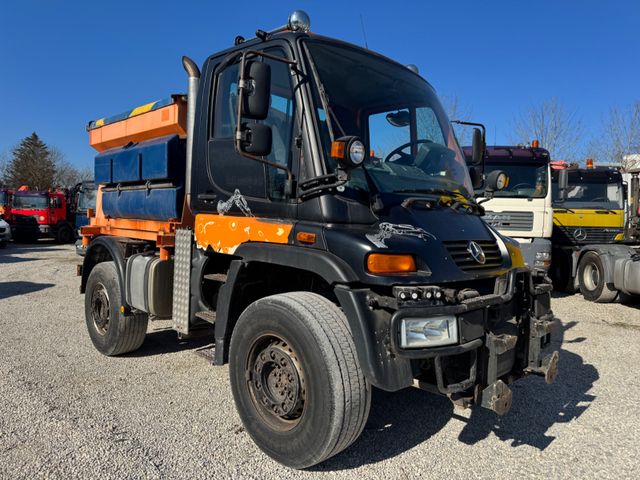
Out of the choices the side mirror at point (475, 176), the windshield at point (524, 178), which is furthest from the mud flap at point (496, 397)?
the windshield at point (524, 178)

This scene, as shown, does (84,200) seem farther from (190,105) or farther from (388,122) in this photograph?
(388,122)

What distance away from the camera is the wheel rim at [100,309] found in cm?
524

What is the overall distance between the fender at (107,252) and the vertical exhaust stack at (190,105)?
4.22ft

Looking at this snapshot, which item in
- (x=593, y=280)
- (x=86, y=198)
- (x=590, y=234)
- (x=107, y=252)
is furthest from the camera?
(x=86, y=198)

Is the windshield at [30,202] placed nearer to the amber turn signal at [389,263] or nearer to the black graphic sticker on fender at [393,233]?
the black graphic sticker on fender at [393,233]

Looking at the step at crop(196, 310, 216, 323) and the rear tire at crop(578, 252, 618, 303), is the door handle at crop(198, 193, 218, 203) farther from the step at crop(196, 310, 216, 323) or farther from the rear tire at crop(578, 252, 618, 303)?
the rear tire at crop(578, 252, 618, 303)

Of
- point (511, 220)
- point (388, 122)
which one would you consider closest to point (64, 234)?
point (511, 220)

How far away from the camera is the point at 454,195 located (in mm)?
3629

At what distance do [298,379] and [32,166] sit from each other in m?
52.3

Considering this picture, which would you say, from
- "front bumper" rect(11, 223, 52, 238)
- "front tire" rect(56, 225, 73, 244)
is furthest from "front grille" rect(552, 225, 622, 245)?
"front bumper" rect(11, 223, 52, 238)

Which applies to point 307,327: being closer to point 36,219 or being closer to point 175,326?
point 175,326

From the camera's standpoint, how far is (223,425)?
365 cm

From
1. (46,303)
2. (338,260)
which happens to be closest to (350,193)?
(338,260)

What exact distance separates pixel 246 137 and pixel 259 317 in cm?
113
